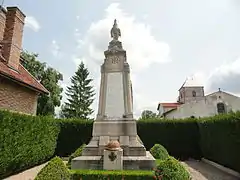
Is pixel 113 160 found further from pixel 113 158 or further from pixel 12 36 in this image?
pixel 12 36

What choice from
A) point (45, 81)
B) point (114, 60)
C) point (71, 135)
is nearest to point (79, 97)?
point (45, 81)

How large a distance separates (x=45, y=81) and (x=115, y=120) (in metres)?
16.3

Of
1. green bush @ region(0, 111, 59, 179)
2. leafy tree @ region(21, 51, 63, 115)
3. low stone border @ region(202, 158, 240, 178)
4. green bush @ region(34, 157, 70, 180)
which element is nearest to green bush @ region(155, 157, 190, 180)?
green bush @ region(34, 157, 70, 180)

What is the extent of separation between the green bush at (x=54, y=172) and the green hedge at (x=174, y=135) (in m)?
9.41

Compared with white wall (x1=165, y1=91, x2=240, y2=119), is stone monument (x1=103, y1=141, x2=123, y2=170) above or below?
below

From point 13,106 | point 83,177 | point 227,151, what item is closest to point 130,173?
point 83,177

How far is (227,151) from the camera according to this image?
28.4ft

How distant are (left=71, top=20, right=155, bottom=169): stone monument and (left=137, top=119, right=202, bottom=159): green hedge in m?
5.90

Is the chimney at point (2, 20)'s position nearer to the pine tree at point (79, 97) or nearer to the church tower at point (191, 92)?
the pine tree at point (79, 97)

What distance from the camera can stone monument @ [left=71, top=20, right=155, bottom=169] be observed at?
624cm

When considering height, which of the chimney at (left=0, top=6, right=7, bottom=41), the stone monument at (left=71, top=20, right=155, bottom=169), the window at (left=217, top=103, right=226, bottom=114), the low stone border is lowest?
the low stone border

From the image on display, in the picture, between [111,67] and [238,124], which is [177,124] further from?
[111,67]

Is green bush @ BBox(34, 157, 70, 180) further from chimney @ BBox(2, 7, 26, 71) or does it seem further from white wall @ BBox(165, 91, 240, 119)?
white wall @ BBox(165, 91, 240, 119)

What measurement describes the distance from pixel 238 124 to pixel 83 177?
6171mm
